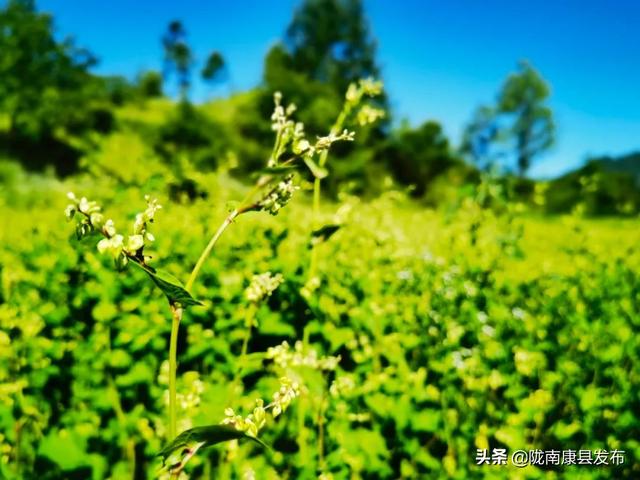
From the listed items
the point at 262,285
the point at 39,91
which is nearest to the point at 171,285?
the point at 262,285

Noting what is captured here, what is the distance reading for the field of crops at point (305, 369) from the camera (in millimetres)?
2189

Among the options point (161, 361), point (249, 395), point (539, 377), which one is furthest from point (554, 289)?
point (161, 361)

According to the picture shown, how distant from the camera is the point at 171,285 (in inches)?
39.9

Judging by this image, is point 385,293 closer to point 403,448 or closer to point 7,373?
point 403,448

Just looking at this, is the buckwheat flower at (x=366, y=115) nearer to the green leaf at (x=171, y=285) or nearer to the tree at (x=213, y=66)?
the green leaf at (x=171, y=285)

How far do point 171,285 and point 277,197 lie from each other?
0.28 m

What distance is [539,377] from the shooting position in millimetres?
2490

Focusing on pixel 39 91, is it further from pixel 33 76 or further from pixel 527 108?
pixel 527 108

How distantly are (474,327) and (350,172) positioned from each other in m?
27.7

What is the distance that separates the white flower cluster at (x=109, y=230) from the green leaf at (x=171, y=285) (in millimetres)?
32

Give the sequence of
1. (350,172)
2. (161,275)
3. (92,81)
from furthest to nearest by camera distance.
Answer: (92,81)
(350,172)
(161,275)

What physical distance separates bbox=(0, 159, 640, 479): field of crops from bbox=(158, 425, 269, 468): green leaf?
0.84 m

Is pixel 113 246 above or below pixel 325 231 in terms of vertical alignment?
below

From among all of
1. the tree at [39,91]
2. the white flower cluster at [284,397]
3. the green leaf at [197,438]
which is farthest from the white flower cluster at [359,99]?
the tree at [39,91]
